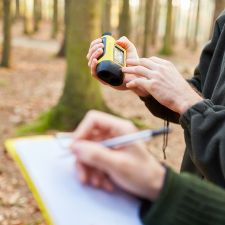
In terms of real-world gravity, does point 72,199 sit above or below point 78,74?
above

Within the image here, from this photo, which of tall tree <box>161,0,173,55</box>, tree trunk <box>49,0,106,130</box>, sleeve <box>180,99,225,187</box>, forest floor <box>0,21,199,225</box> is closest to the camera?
sleeve <box>180,99,225,187</box>

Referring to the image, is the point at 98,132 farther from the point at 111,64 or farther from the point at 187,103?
the point at 111,64

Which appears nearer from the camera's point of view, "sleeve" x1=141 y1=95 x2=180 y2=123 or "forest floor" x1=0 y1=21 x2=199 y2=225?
"sleeve" x1=141 y1=95 x2=180 y2=123

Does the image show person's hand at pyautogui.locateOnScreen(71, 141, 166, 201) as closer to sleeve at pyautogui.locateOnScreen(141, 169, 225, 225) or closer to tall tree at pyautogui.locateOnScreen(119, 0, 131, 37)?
sleeve at pyautogui.locateOnScreen(141, 169, 225, 225)

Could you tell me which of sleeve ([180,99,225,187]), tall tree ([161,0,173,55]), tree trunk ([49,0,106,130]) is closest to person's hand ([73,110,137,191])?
sleeve ([180,99,225,187])

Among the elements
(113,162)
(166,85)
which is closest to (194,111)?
(166,85)

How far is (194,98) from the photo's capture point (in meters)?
1.66

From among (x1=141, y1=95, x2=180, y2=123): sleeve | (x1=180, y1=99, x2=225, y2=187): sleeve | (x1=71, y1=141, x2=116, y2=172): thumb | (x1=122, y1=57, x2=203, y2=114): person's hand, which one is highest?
(x1=71, y1=141, x2=116, y2=172): thumb

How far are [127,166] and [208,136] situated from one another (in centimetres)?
71

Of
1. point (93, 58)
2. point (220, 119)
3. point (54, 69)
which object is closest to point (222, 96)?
point (220, 119)

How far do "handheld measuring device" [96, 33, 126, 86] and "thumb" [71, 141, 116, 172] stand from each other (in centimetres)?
103

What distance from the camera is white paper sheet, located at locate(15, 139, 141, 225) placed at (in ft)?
3.14

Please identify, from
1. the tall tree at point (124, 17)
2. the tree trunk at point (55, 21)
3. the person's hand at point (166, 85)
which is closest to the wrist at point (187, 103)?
the person's hand at point (166, 85)

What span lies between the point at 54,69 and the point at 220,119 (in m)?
11.7
